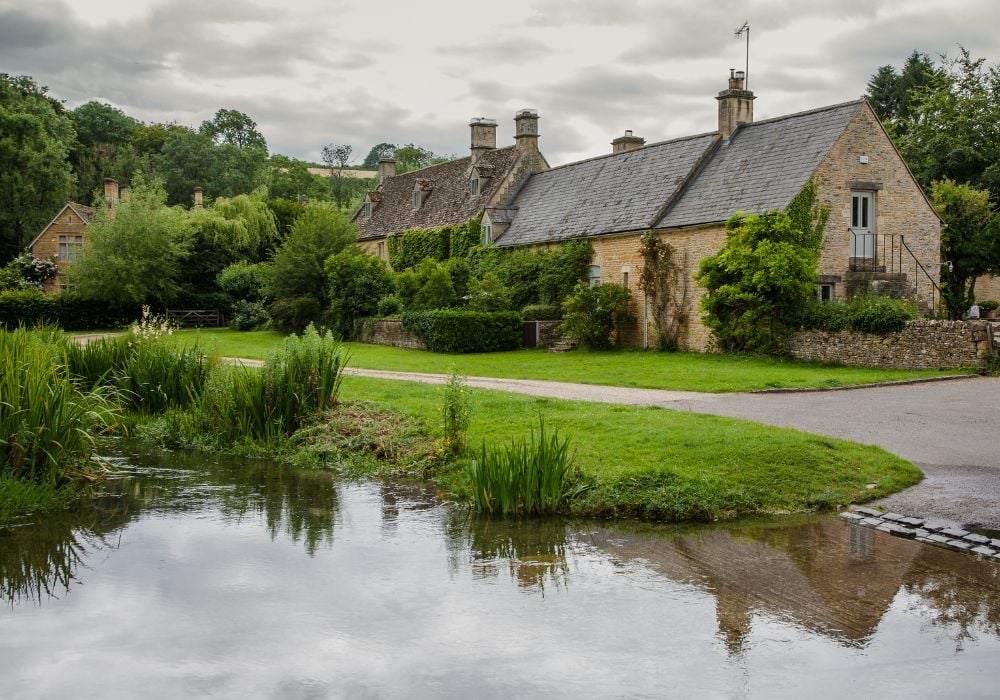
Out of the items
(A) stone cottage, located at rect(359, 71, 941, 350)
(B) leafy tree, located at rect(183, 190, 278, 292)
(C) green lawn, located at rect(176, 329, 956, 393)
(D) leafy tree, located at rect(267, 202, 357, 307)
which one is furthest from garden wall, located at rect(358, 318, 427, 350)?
(B) leafy tree, located at rect(183, 190, 278, 292)

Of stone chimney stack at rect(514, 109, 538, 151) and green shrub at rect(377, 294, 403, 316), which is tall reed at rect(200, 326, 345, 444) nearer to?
green shrub at rect(377, 294, 403, 316)

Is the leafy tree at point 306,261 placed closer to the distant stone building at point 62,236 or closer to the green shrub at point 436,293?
the green shrub at point 436,293

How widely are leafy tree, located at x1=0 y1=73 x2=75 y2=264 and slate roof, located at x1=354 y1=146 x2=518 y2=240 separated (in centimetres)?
2367

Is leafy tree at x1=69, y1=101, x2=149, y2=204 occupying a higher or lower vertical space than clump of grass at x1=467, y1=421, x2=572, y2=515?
higher

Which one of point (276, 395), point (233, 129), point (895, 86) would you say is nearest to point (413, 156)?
point (233, 129)

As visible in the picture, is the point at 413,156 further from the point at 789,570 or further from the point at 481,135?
the point at 789,570

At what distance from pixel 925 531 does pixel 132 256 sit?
4085 cm

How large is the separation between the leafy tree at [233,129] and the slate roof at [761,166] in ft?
246

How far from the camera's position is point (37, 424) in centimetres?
1071

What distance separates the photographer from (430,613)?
24.0 ft

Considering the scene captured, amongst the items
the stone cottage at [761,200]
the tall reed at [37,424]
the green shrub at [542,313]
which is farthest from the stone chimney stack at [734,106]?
the tall reed at [37,424]

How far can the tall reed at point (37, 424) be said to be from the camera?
10508 mm

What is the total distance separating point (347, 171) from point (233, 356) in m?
104

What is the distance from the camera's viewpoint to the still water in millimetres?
6055
